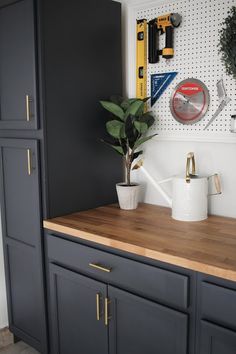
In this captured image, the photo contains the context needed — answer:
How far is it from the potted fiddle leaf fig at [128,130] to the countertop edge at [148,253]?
16.6 inches

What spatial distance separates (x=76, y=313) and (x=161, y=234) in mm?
582

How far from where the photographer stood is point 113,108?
1.92 m

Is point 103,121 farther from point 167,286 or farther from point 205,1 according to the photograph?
point 167,286

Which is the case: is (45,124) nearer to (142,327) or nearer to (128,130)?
(128,130)

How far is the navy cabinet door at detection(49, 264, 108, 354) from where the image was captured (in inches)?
65.3

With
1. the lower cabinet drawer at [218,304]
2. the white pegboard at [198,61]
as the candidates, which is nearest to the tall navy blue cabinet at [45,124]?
the white pegboard at [198,61]

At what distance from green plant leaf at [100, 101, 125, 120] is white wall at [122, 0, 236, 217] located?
0.28m

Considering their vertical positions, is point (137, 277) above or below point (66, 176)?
below

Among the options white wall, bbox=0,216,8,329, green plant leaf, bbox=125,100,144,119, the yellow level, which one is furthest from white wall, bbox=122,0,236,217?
white wall, bbox=0,216,8,329

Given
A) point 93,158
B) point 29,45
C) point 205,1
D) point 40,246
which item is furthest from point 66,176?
point 205,1

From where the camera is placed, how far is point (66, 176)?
1.92m

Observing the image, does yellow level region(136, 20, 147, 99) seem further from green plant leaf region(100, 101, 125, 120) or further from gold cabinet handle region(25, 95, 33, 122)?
gold cabinet handle region(25, 95, 33, 122)

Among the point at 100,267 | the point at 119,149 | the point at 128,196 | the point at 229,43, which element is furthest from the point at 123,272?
the point at 229,43

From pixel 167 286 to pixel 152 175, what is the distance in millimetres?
882
